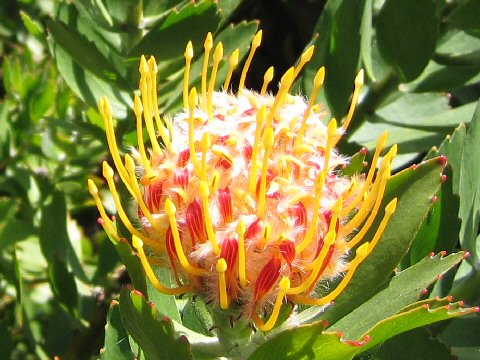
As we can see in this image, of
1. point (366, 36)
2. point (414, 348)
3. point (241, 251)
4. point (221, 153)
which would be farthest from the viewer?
point (366, 36)

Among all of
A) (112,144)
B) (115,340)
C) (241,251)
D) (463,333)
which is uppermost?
(112,144)

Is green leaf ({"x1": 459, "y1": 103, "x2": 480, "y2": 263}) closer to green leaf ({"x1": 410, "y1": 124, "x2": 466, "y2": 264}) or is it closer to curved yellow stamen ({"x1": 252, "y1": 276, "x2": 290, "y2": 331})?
green leaf ({"x1": 410, "y1": 124, "x2": 466, "y2": 264})

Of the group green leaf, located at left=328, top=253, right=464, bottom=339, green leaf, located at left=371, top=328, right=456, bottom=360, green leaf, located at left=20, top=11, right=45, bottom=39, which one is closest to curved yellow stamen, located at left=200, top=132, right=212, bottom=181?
green leaf, located at left=328, top=253, right=464, bottom=339

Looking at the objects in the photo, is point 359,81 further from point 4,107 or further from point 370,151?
point 4,107

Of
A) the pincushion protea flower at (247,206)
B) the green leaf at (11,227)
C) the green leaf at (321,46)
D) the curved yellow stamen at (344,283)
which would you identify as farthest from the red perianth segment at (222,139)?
the green leaf at (11,227)

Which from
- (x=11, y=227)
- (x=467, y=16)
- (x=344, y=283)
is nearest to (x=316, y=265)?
(x=344, y=283)

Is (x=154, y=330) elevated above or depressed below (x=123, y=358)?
above

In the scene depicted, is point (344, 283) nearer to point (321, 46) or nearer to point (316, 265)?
point (316, 265)

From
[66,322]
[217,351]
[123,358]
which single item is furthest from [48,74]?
[217,351]
